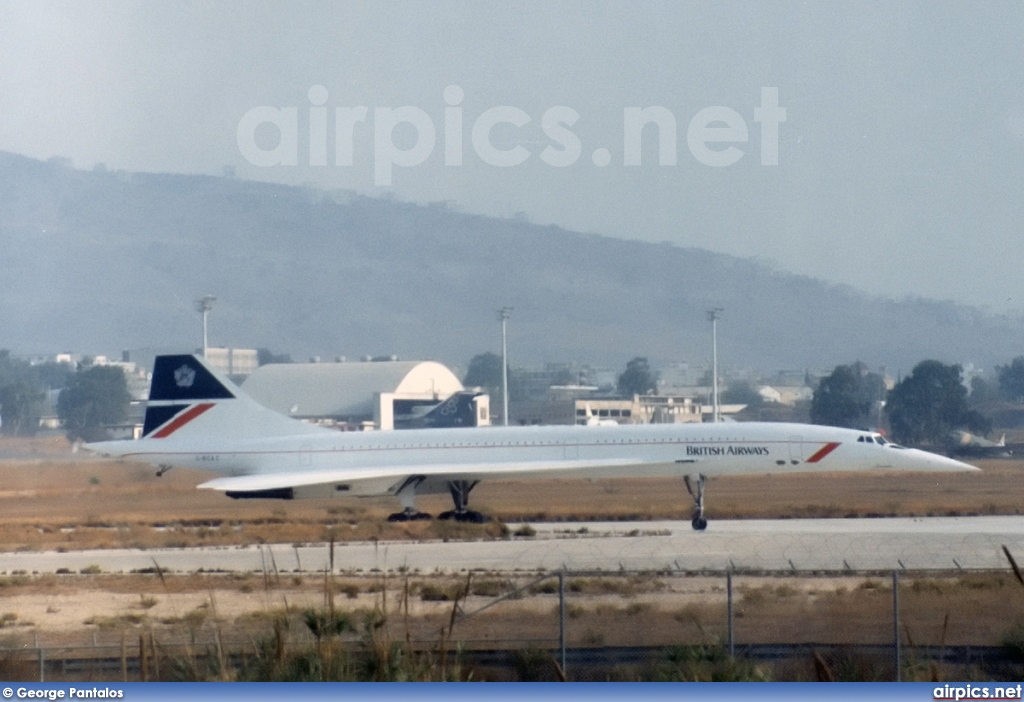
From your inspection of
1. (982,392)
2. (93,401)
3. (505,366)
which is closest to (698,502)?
(505,366)

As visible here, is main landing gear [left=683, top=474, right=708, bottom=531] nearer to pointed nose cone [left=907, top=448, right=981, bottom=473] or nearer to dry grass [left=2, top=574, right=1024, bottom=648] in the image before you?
pointed nose cone [left=907, top=448, right=981, bottom=473]

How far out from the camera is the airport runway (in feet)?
62.1

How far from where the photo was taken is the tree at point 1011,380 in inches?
943

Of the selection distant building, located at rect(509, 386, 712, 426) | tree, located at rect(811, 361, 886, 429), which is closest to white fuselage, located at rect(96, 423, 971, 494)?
tree, located at rect(811, 361, 886, 429)

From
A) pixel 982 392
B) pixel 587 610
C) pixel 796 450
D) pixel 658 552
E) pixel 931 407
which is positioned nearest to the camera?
pixel 587 610

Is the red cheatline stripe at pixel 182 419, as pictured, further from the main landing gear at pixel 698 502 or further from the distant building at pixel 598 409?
the main landing gear at pixel 698 502

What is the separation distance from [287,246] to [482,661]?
22.4m

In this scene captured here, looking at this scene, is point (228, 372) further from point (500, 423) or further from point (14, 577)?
point (14, 577)

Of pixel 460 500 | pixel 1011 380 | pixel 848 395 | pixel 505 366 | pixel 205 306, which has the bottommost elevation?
pixel 460 500

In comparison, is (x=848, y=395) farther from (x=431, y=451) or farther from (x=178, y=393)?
(x=178, y=393)

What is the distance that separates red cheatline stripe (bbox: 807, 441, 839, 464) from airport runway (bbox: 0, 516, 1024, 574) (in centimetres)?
197

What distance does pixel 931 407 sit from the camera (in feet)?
87.8

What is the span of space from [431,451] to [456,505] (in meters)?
1.36

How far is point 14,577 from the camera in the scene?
19328 mm
